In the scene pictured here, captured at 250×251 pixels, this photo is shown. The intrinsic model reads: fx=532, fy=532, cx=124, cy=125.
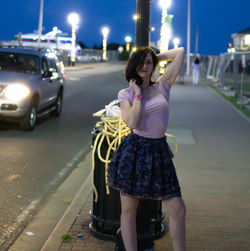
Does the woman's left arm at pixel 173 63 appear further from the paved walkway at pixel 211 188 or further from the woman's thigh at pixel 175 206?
the paved walkway at pixel 211 188

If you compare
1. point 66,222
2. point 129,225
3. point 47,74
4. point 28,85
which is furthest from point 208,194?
point 47,74

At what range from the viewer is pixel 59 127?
1279cm

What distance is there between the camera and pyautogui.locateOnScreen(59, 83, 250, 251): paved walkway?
489cm

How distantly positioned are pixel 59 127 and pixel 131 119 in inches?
360

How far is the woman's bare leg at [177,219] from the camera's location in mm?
3881

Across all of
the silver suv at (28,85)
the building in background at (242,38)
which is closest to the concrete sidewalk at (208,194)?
the silver suv at (28,85)

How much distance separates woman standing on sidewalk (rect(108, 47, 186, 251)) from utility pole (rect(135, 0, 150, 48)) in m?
1.16

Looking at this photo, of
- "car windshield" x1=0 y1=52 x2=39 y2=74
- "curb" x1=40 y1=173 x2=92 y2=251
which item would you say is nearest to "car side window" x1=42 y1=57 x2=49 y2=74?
"car windshield" x1=0 y1=52 x2=39 y2=74

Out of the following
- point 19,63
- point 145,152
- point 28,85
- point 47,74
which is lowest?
point 145,152

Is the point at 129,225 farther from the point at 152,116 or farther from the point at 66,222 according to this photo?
the point at 66,222

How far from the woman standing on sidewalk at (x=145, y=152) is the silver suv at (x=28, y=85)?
8031mm

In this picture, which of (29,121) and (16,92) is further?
(29,121)

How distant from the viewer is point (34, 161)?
8.85m

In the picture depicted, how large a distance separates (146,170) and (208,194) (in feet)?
9.92
